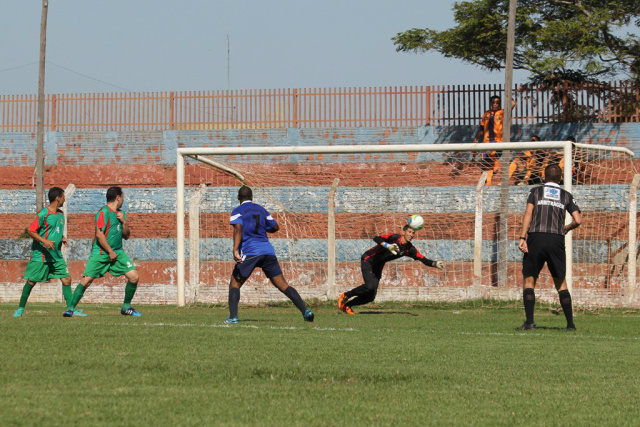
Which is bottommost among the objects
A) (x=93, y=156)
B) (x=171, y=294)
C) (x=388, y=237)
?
(x=171, y=294)

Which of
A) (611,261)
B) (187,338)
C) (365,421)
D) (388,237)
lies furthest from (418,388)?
(611,261)

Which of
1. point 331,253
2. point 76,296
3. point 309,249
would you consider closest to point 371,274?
point 331,253

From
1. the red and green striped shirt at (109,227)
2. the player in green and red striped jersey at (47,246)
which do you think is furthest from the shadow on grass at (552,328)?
the player in green and red striped jersey at (47,246)

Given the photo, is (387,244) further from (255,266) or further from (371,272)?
(255,266)

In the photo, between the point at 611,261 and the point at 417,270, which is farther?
the point at 417,270

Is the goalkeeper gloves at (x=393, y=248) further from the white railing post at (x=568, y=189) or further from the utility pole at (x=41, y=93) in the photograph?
the utility pole at (x=41, y=93)

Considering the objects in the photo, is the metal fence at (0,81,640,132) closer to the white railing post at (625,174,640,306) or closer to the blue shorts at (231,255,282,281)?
the white railing post at (625,174,640,306)

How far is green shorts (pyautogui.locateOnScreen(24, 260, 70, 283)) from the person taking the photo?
40.4 feet

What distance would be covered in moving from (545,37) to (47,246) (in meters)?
15.3

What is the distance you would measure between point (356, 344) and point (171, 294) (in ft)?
33.4

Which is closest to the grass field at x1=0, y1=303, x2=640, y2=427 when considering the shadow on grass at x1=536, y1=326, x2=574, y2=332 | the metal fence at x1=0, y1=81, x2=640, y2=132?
the shadow on grass at x1=536, y1=326, x2=574, y2=332

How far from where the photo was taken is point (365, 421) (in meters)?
4.95

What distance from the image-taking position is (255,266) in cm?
1152

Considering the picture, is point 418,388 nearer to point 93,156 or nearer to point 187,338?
point 187,338
